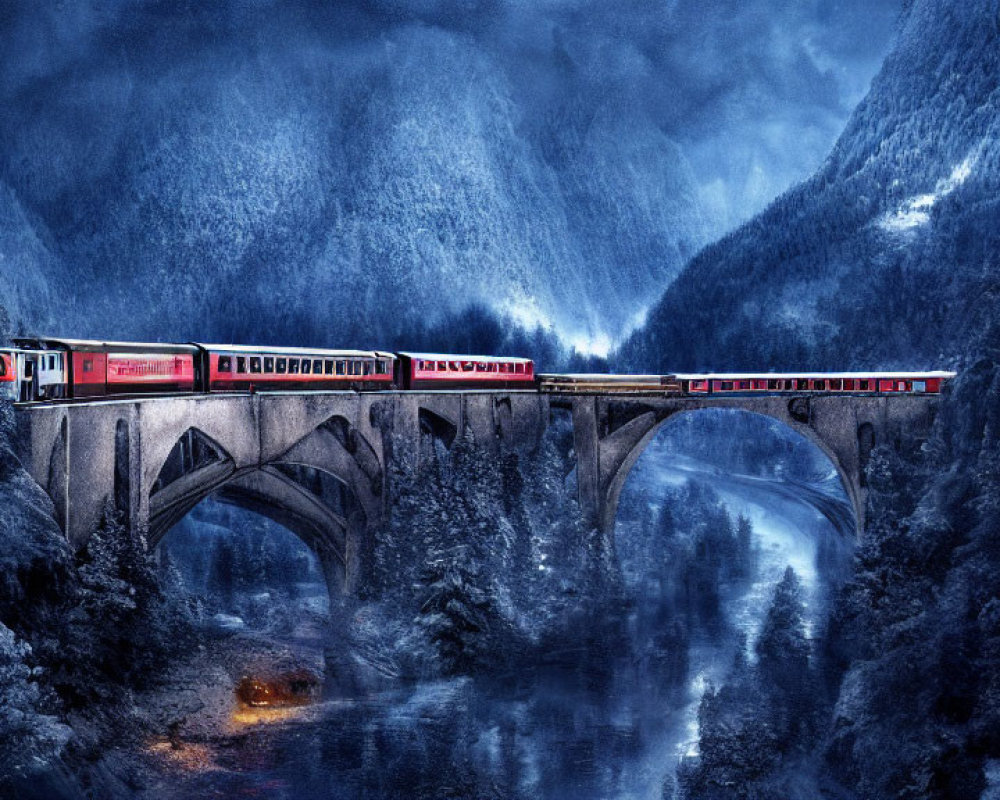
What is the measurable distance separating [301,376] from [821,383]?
31501 millimetres

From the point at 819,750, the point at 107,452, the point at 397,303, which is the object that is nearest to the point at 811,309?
the point at 397,303

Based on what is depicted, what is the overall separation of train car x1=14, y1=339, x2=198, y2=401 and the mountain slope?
7102 cm

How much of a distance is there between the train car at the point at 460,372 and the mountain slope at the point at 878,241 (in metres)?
45.1

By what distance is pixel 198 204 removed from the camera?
142125 mm

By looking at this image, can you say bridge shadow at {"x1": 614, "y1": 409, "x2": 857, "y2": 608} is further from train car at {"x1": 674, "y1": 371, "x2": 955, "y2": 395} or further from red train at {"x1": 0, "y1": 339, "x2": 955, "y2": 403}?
red train at {"x1": 0, "y1": 339, "x2": 955, "y2": 403}

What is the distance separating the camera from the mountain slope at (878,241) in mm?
103938

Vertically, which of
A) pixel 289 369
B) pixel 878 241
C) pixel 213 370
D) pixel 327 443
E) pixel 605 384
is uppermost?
pixel 878 241

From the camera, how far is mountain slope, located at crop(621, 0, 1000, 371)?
4092 inches

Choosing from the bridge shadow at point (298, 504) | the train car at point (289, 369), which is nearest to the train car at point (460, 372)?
the train car at point (289, 369)

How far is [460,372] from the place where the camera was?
5503 cm

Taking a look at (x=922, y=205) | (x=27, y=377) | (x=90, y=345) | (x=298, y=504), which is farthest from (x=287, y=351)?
(x=922, y=205)

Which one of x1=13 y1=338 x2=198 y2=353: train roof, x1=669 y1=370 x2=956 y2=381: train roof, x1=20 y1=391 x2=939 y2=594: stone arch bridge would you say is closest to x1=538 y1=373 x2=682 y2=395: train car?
x1=20 y1=391 x2=939 y2=594: stone arch bridge

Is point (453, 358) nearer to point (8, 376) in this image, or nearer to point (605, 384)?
point (605, 384)

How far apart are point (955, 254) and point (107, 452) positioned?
9280cm
